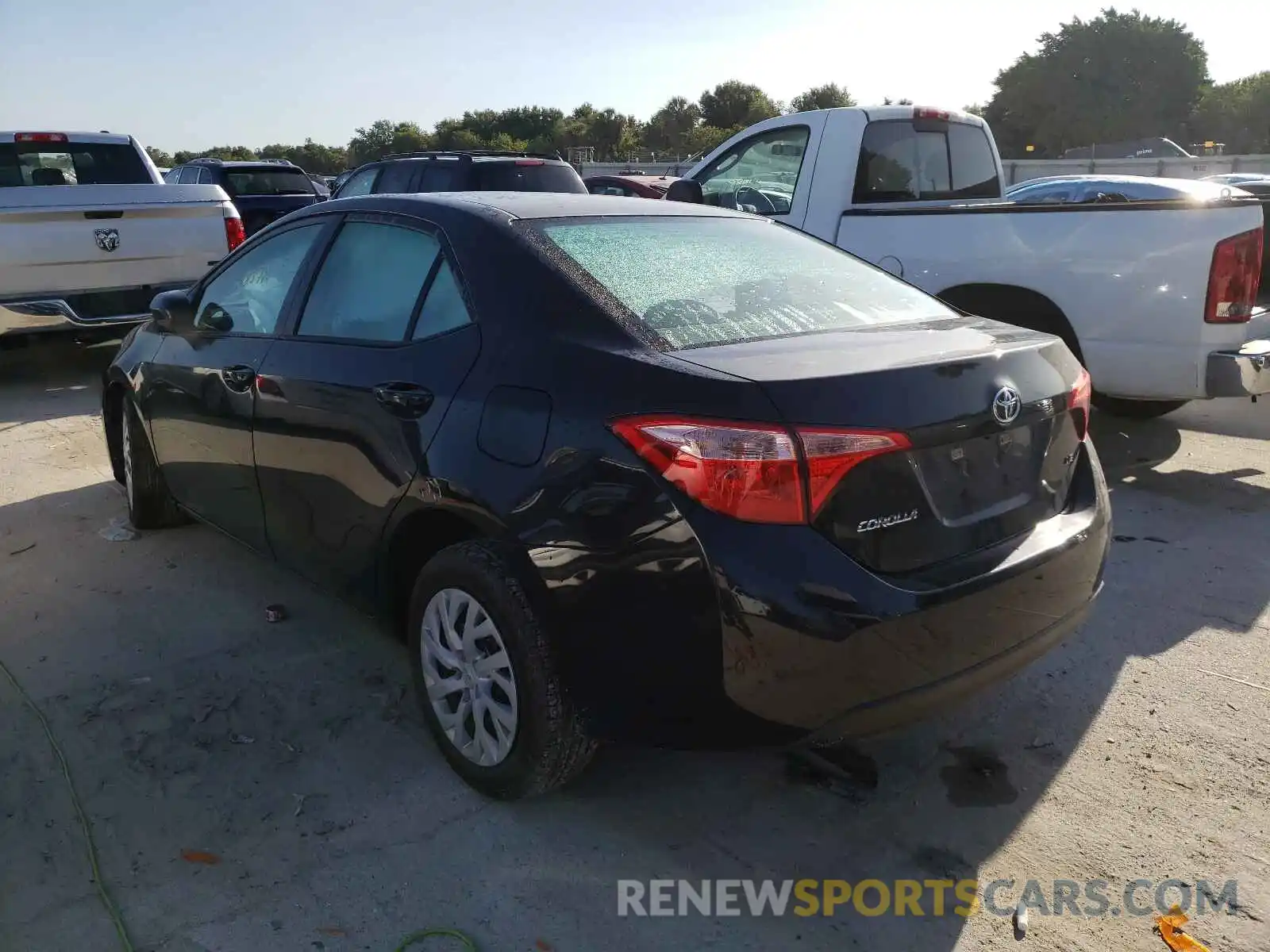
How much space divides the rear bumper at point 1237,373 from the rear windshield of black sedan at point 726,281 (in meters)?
2.43

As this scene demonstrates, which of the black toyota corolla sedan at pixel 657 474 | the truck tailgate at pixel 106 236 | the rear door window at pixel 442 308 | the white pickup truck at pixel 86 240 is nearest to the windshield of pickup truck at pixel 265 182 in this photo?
the white pickup truck at pixel 86 240

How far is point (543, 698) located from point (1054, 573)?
4.59 ft

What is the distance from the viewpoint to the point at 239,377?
3.81 m

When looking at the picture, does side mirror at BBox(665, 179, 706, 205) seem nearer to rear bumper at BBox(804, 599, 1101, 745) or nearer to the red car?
rear bumper at BBox(804, 599, 1101, 745)

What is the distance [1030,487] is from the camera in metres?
2.79

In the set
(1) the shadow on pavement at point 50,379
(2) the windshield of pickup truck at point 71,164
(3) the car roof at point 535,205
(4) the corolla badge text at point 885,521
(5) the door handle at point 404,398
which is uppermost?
(2) the windshield of pickup truck at point 71,164

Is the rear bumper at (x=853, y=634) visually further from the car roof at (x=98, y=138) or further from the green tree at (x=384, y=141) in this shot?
the green tree at (x=384, y=141)

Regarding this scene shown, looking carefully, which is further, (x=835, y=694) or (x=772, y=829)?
(x=772, y=829)

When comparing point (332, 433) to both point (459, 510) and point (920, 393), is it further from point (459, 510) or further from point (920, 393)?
point (920, 393)

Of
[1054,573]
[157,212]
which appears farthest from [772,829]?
[157,212]

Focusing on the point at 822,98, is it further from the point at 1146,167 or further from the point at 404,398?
the point at 404,398

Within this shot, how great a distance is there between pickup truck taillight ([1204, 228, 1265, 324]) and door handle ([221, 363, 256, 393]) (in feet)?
14.5

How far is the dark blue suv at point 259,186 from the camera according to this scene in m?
13.8

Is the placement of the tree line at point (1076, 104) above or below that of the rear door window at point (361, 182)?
above
